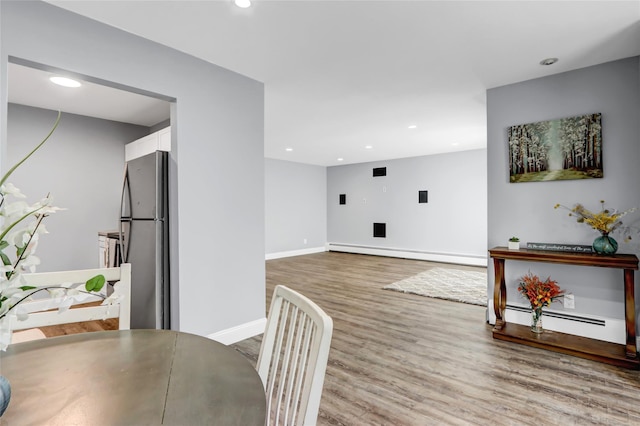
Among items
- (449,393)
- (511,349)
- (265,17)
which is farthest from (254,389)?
(511,349)

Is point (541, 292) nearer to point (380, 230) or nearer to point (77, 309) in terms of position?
point (77, 309)

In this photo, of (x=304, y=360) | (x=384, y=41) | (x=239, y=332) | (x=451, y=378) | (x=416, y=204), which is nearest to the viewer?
(x=304, y=360)

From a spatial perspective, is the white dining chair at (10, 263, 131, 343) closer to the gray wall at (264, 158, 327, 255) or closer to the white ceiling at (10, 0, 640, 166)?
the white ceiling at (10, 0, 640, 166)

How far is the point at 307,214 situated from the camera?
905cm

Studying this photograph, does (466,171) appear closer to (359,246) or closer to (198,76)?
(359,246)

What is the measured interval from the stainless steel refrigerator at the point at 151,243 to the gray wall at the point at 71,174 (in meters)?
1.48

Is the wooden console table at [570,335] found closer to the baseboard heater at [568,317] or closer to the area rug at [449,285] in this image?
the baseboard heater at [568,317]

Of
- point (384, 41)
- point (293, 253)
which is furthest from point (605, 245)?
point (293, 253)

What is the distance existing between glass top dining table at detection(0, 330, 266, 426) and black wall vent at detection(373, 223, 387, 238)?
7561 mm

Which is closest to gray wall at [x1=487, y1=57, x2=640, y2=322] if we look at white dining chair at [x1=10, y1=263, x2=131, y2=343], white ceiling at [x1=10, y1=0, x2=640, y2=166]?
white ceiling at [x1=10, y1=0, x2=640, y2=166]

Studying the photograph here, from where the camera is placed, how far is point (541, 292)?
300 centimetres

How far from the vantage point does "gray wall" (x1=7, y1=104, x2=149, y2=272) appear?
12.7ft

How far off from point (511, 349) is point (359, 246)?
613 centimetres

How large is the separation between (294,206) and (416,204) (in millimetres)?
3110
